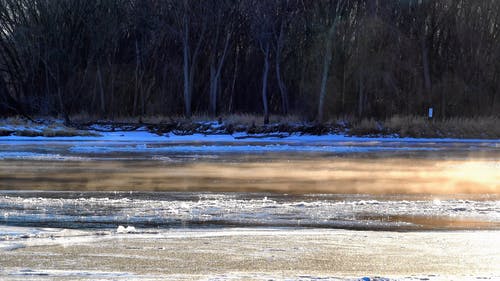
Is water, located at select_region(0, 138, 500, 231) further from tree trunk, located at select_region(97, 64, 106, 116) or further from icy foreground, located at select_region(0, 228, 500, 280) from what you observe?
tree trunk, located at select_region(97, 64, 106, 116)

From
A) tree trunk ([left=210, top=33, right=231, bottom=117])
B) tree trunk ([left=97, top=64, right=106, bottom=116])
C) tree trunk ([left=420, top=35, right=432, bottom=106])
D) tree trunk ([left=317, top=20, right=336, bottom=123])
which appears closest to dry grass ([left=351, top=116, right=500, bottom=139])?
tree trunk ([left=317, top=20, right=336, bottom=123])

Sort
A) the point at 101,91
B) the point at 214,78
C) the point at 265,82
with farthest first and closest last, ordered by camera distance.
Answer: the point at 214,78 < the point at 101,91 < the point at 265,82

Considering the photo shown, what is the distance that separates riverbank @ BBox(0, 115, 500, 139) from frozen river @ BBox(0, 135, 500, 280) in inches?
772

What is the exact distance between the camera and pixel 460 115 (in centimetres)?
5556

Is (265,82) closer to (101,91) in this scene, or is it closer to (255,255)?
(101,91)

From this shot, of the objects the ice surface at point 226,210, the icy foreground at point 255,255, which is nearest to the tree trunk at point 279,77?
the ice surface at point 226,210

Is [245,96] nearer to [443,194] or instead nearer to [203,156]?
[203,156]

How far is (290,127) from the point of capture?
48719 millimetres

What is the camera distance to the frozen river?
32.0 ft

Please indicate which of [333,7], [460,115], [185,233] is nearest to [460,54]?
[460,115]

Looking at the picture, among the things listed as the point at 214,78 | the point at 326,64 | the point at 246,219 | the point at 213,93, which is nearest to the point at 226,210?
the point at 246,219

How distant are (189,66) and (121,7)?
626 cm

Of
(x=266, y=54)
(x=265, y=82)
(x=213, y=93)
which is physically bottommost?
(x=213, y=93)

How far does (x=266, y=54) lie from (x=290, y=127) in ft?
28.6
